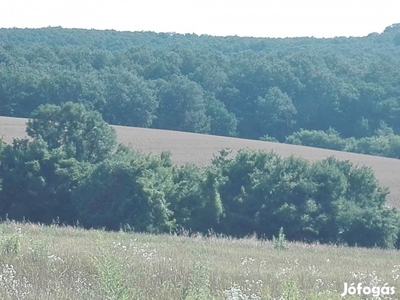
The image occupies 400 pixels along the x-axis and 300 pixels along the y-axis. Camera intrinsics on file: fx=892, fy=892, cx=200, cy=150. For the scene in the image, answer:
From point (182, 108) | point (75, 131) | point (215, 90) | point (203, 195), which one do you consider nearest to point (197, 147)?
point (75, 131)

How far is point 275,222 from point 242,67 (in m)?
57.8

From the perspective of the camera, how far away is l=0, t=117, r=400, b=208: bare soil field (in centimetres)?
4531

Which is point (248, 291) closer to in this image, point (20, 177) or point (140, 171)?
point (140, 171)

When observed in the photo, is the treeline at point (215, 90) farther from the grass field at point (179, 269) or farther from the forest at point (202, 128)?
the grass field at point (179, 269)

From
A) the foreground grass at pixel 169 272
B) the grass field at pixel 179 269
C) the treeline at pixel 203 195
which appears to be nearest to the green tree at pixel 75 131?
the treeline at pixel 203 195

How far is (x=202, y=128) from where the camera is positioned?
68938 mm

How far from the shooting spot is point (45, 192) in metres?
32.0

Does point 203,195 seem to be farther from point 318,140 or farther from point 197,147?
point 318,140

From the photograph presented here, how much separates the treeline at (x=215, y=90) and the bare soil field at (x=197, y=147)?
11.1 m

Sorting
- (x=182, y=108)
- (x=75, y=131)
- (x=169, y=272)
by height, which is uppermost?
(x=182, y=108)

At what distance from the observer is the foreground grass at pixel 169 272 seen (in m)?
9.00

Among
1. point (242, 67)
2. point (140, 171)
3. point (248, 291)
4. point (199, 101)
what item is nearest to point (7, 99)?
point (199, 101)

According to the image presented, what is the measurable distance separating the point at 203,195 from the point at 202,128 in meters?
39.2

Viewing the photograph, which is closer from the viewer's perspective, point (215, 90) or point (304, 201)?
point (304, 201)
